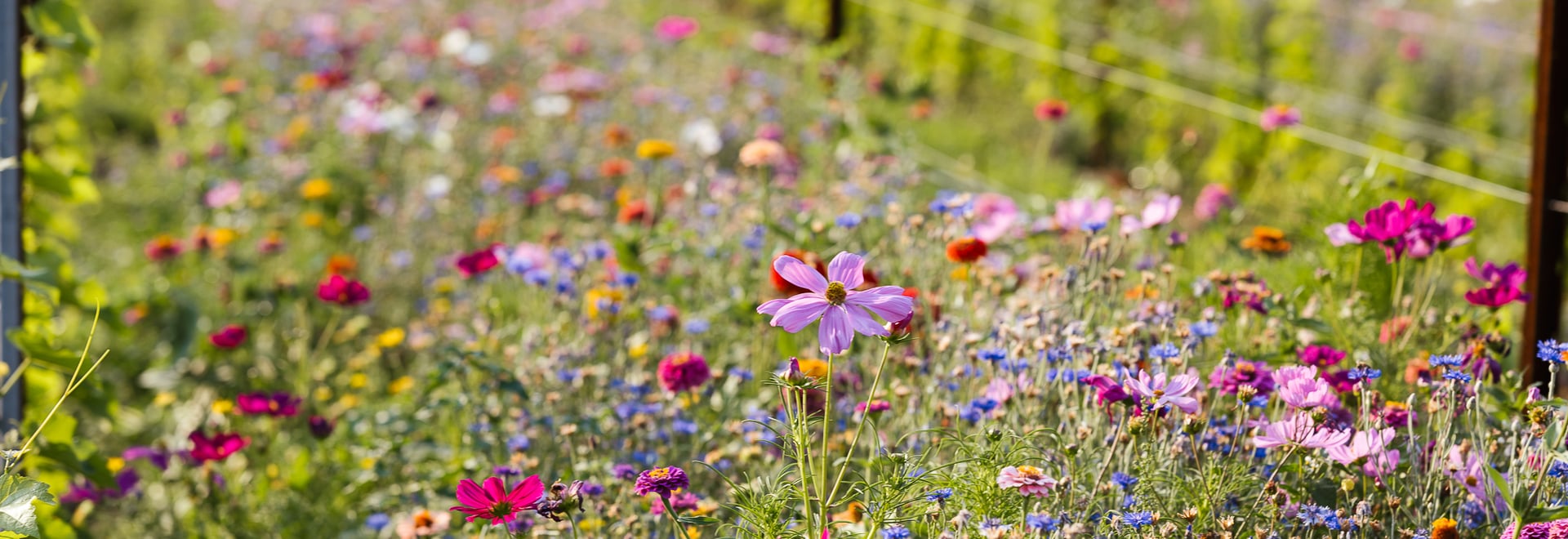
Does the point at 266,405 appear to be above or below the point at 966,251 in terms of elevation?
below

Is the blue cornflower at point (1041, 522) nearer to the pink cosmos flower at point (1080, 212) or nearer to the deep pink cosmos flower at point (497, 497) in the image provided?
the deep pink cosmos flower at point (497, 497)

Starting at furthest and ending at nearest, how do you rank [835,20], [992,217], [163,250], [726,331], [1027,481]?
[835,20], [163,250], [992,217], [726,331], [1027,481]

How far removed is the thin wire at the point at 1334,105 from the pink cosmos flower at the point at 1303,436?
3276 mm

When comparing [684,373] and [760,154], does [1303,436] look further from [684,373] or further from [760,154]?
[760,154]

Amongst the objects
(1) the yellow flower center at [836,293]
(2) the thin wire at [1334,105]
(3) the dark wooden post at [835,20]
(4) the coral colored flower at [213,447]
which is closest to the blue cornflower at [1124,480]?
(1) the yellow flower center at [836,293]

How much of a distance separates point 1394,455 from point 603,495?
3.76 ft

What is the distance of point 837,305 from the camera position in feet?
4.91

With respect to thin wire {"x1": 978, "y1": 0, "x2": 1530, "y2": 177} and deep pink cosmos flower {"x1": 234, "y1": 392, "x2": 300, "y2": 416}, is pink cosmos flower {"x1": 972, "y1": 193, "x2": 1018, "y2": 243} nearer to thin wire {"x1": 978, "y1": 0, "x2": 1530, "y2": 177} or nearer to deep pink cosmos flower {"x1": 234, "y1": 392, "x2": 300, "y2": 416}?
deep pink cosmos flower {"x1": 234, "y1": 392, "x2": 300, "y2": 416}

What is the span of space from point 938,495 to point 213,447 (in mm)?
1389

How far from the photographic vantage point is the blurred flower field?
64.4 inches

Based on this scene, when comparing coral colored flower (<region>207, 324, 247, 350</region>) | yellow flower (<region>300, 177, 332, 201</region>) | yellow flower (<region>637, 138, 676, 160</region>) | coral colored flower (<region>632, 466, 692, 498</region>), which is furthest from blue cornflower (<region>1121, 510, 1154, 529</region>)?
yellow flower (<region>300, 177, 332, 201</region>)

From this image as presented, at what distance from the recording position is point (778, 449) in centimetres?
214

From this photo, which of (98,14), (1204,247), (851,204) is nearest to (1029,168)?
(1204,247)

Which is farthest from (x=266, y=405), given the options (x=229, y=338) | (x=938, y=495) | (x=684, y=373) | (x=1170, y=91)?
(x=1170, y=91)
